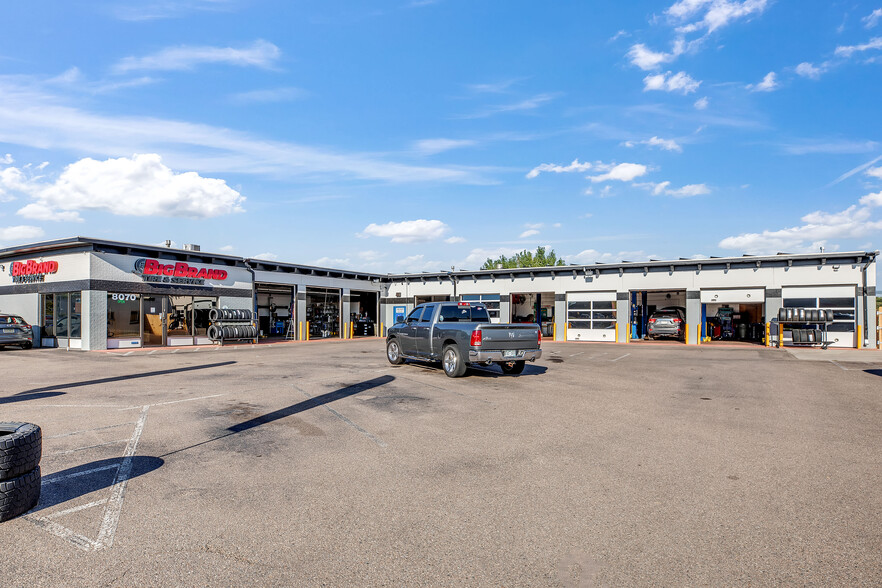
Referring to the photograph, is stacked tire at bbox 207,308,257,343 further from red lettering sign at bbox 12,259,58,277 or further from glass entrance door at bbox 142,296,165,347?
red lettering sign at bbox 12,259,58,277

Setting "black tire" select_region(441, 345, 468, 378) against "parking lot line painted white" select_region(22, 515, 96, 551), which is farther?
"black tire" select_region(441, 345, 468, 378)

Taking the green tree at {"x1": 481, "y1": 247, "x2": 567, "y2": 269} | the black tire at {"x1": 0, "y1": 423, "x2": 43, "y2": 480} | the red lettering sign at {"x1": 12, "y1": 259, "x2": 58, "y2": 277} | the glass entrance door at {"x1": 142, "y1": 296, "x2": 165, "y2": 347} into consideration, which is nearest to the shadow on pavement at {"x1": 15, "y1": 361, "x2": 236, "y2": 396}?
the black tire at {"x1": 0, "y1": 423, "x2": 43, "y2": 480}

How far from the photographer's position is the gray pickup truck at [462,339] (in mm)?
12036

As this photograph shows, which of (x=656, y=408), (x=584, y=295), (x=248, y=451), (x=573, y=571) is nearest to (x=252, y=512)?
(x=248, y=451)

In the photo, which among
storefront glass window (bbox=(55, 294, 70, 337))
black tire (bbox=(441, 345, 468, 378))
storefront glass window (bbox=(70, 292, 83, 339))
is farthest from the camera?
storefront glass window (bbox=(55, 294, 70, 337))

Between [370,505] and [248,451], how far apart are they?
2.40 metres

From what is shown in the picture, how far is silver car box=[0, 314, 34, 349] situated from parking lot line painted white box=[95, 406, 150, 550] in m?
19.7

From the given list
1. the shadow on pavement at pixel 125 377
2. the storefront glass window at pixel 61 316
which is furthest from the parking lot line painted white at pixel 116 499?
the storefront glass window at pixel 61 316

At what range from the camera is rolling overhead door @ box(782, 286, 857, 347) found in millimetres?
24469

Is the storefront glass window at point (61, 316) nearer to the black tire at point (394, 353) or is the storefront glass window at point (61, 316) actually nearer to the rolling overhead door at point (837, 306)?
the black tire at point (394, 353)

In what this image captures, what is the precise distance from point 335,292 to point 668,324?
21135 mm

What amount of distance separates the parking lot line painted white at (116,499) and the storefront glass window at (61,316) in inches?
792

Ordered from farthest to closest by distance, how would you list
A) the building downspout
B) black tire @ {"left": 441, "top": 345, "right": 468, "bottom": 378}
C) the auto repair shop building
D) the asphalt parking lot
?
the building downspout
the auto repair shop building
black tire @ {"left": 441, "top": 345, "right": 468, "bottom": 378}
the asphalt parking lot

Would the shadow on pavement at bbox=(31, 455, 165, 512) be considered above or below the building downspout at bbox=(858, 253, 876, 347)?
below
